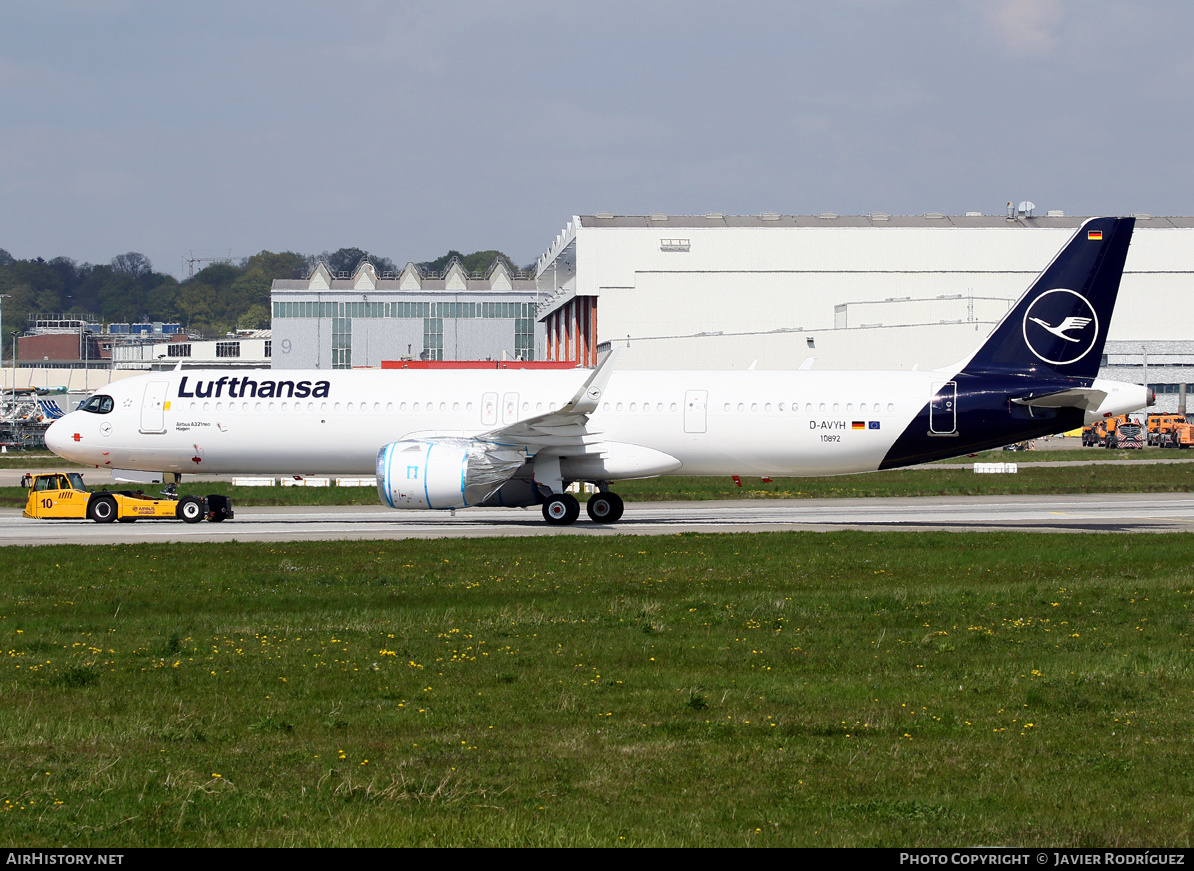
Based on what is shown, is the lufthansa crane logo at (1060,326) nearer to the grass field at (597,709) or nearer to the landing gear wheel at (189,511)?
the grass field at (597,709)

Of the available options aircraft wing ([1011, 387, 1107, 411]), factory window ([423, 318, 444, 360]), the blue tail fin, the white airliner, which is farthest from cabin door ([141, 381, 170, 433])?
factory window ([423, 318, 444, 360])

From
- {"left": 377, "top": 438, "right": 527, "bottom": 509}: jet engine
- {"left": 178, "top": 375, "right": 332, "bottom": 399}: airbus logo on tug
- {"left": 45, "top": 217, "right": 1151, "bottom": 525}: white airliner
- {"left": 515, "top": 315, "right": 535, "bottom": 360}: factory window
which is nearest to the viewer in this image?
{"left": 377, "top": 438, "right": 527, "bottom": 509}: jet engine

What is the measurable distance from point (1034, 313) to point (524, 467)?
47.1 feet

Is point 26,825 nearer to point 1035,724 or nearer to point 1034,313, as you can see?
point 1035,724

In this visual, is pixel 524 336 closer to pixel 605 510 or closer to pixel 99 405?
pixel 99 405

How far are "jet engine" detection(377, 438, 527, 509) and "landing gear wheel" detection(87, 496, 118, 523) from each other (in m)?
9.23

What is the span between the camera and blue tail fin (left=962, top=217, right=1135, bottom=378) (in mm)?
32719

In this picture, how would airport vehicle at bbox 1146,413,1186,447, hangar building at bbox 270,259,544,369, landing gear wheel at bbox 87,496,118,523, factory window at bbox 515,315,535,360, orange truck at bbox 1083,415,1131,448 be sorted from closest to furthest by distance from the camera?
landing gear wheel at bbox 87,496,118,523 → airport vehicle at bbox 1146,413,1186,447 → orange truck at bbox 1083,415,1131,448 → hangar building at bbox 270,259,544,369 → factory window at bbox 515,315,535,360

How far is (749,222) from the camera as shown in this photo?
9862 centimetres

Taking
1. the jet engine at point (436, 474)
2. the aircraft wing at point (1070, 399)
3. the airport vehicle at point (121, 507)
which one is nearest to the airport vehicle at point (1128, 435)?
the aircraft wing at point (1070, 399)

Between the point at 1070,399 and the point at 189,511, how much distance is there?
2438cm

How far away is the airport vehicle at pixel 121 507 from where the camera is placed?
1410 inches

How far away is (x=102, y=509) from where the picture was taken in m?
36.2

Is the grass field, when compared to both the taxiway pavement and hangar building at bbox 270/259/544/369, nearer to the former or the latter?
the taxiway pavement
